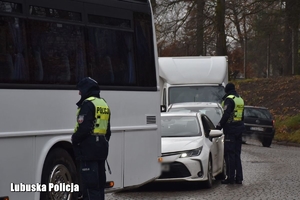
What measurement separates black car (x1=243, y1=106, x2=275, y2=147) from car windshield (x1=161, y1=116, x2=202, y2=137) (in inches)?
677

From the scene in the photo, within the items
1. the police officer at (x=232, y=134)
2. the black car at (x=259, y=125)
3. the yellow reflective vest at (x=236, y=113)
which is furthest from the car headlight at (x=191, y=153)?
the black car at (x=259, y=125)

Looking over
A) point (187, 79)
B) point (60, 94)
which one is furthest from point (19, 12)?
point (187, 79)

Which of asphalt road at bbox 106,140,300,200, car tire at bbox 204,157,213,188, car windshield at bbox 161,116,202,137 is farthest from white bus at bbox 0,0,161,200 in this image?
car windshield at bbox 161,116,202,137

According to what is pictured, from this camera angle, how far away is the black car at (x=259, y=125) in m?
33.3

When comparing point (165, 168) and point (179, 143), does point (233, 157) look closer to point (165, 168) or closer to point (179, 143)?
point (179, 143)

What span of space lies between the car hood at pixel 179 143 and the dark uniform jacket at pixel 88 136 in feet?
17.2

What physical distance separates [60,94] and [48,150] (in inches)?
30.5

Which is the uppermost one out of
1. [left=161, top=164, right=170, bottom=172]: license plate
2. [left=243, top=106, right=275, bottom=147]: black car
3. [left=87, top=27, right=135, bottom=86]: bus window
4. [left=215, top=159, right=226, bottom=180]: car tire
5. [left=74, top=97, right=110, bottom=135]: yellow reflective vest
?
[left=87, top=27, right=135, bottom=86]: bus window

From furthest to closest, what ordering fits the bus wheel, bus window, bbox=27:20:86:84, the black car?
the black car < the bus wheel < bus window, bbox=27:20:86:84

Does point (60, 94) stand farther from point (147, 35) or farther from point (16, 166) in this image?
point (147, 35)

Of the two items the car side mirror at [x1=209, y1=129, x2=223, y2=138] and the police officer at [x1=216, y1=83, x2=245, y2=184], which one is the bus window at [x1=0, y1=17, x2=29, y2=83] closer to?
the car side mirror at [x1=209, y1=129, x2=223, y2=138]

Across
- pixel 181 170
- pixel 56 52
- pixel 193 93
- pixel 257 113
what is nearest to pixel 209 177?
pixel 181 170

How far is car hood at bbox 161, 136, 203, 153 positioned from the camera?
48.9 ft

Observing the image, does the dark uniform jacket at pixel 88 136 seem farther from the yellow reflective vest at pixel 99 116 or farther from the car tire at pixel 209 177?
the car tire at pixel 209 177
